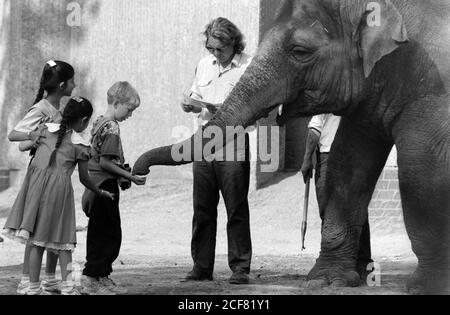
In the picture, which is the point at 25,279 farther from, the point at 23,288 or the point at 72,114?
the point at 72,114

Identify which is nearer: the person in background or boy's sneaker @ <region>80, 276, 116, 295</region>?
boy's sneaker @ <region>80, 276, 116, 295</region>

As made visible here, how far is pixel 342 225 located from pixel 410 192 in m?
0.88

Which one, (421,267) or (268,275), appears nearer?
(421,267)

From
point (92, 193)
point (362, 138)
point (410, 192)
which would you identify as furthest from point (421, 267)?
point (92, 193)

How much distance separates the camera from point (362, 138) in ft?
26.4

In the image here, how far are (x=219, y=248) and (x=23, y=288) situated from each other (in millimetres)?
5014

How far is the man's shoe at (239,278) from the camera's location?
8312mm

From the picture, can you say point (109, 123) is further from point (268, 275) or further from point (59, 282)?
point (268, 275)

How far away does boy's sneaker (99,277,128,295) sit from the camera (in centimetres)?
780

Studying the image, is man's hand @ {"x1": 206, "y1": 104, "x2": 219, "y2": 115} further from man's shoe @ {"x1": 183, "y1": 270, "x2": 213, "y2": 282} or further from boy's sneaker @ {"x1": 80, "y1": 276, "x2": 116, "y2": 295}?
boy's sneaker @ {"x1": 80, "y1": 276, "x2": 116, "y2": 295}

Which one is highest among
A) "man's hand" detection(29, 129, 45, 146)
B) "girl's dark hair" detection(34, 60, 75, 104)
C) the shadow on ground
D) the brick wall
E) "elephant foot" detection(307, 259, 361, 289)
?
"girl's dark hair" detection(34, 60, 75, 104)

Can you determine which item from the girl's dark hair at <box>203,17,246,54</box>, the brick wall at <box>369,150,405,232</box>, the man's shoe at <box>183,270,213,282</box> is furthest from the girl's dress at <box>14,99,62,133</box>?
the brick wall at <box>369,150,405,232</box>

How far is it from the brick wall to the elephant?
5860 mm

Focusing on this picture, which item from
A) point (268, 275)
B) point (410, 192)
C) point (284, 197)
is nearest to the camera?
point (410, 192)
